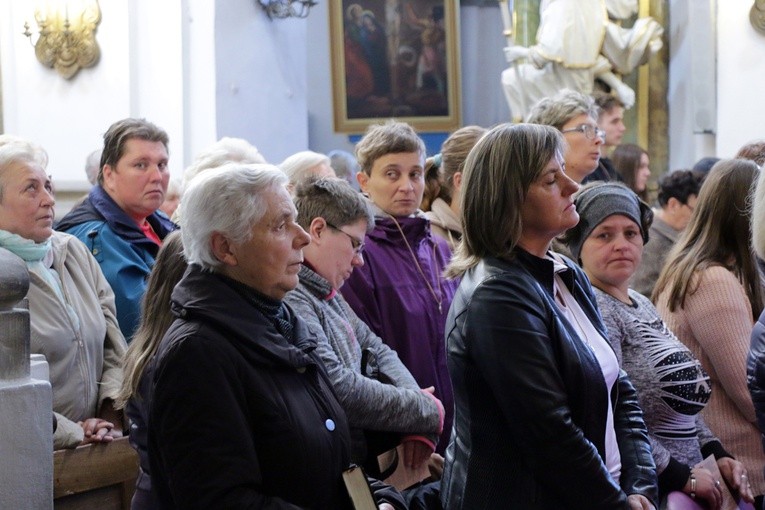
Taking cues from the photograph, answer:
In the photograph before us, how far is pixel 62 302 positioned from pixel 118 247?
539 mm

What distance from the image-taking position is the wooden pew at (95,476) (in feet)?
12.0

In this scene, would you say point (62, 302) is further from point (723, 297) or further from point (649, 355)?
point (723, 297)

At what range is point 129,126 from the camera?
495 centimetres

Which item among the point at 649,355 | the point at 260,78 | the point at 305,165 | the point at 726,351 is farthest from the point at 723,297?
the point at 260,78

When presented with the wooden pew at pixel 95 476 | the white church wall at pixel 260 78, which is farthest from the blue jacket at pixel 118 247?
the white church wall at pixel 260 78

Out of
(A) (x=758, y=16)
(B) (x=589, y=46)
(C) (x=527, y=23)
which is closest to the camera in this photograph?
(A) (x=758, y=16)

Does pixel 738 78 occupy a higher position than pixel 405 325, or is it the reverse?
pixel 738 78

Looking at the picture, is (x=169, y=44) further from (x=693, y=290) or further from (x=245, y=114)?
(x=693, y=290)

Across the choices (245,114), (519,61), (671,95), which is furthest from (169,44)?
→ (671,95)

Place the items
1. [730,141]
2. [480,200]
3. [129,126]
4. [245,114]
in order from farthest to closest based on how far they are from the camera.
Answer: [245,114], [730,141], [129,126], [480,200]

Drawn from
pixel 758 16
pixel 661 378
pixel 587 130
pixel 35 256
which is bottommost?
pixel 661 378

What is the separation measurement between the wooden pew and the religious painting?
28.5ft

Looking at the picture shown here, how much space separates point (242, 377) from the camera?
2.61 metres

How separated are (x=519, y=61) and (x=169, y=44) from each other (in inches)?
115
